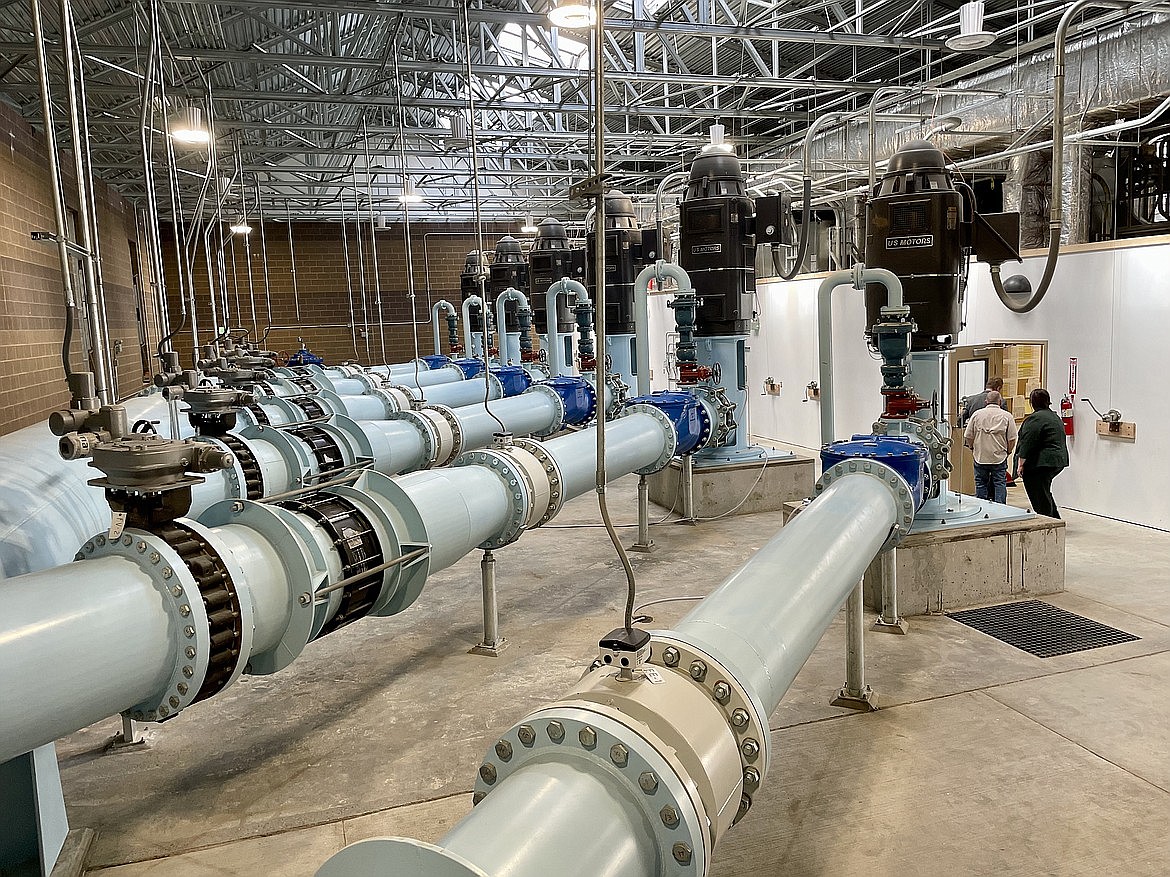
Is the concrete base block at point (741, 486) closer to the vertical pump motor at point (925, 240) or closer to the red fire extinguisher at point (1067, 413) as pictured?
the red fire extinguisher at point (1067, 413)

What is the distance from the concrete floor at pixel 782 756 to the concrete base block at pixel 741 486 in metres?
2.44

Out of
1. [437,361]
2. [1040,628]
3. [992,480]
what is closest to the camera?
[1040,628]

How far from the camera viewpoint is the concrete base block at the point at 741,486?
7930 mm

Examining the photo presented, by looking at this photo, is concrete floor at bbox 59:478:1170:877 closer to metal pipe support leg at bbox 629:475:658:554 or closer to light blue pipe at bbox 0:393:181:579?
light blue pipe at bbox 0:393:181:579

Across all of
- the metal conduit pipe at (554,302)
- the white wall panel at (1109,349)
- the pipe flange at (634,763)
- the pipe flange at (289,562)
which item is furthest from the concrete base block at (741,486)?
the pipe flange at (634,763)

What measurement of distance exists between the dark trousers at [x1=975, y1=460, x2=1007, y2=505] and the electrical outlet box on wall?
42.6 inches

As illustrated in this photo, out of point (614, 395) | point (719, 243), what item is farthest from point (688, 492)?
point (719, 243)

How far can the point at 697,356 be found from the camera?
802 cm

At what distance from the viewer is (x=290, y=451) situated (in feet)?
14.9

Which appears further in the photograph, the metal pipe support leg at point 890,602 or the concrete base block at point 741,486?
the concrete base block at point 741,486

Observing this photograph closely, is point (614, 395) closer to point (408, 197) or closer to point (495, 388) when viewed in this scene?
point (495, 388)

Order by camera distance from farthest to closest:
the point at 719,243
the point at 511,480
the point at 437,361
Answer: the point at 437,361 → the point at 719,243 → the point at 511,480

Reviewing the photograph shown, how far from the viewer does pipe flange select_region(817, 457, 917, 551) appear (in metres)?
3.93

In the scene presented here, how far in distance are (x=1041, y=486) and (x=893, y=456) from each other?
372 centimetres
